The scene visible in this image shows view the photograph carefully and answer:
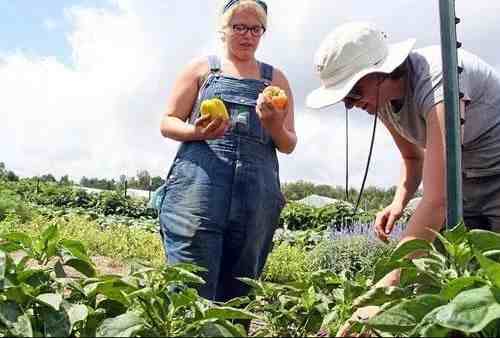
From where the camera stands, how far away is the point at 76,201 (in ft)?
57.9

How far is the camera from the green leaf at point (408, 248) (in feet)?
3.54

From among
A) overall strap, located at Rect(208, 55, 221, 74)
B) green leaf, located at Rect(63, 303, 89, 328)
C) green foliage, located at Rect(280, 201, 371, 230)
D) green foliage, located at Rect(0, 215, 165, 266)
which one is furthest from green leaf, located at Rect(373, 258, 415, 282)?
green foliage, located at Rect(280, 201, 371, 230)

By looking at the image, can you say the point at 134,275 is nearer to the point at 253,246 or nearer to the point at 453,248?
the point at 453,248

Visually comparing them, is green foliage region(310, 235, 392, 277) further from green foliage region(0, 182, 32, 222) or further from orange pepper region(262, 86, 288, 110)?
green foliage region(0, 182, 32, 222)

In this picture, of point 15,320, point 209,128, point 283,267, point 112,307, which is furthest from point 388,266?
point 283,267

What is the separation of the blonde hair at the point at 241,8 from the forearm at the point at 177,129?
13.9 inches

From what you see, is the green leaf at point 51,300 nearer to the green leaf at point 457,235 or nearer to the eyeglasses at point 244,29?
the green leaf at point 457,235

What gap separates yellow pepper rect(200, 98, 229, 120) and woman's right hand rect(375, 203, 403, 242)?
1.84 feet

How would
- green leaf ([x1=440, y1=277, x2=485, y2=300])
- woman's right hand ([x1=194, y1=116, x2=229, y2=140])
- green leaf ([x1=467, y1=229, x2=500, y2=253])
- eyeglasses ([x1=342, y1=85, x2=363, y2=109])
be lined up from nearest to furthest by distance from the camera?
green leaf ([x1=440, y1=277, x2=485, y2=300]) < green leaf ([x1=467, y1=229, x2=500, y2=253]) < eyeglasses ([x1=342, y1=85, x2=363, y2=109]) < woman's right hand ([x1=194, y1=116, x2=229, y2=140])

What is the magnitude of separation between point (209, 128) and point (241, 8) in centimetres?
45

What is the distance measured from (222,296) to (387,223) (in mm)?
549

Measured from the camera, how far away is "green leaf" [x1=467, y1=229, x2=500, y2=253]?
1.01m

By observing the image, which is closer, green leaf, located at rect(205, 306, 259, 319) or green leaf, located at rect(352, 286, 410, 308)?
green leaf, located at rect(205, 306, 259, 319)

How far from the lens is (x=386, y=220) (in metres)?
2.19
